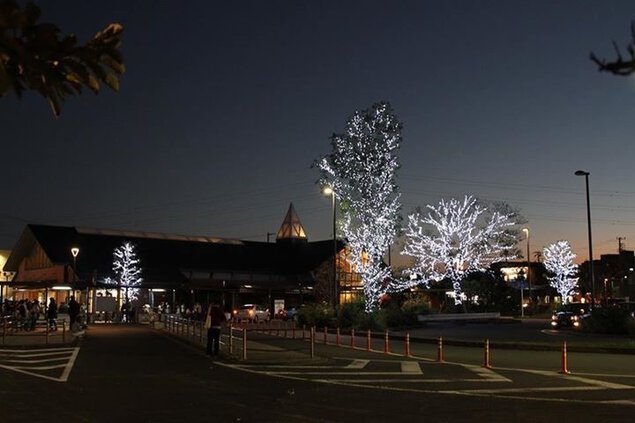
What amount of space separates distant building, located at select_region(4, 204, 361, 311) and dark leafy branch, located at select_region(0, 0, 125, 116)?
48.9 meters

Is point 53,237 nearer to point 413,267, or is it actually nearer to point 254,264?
point 254,264

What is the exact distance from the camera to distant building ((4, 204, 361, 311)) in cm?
5891

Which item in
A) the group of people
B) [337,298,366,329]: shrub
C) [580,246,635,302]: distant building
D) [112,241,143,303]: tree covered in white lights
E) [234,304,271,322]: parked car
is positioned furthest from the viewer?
[580,246,635,302]: distant building

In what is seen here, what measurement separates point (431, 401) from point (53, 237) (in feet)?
174

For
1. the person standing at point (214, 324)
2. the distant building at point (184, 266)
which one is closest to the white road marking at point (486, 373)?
the person standing at point (214, 324)

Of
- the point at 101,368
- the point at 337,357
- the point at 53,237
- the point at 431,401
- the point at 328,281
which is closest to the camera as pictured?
the point at 431,401

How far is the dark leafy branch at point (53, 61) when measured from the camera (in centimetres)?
354

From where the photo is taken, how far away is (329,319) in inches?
1640

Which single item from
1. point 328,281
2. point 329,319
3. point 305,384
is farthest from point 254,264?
point 305,384

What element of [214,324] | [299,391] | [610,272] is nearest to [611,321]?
[214,324]

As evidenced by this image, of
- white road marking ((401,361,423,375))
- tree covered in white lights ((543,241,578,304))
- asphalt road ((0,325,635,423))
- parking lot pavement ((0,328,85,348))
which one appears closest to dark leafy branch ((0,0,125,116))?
asphalt road ((0,325,635,423))

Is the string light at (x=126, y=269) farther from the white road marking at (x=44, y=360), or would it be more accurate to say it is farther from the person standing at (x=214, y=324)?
the person standing at (x=214, y=324)

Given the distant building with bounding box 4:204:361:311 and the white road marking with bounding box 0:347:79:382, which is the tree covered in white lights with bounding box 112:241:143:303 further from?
the white road marking with bounding box 0:347:79:382

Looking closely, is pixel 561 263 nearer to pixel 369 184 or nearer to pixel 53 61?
pixel 369 184
